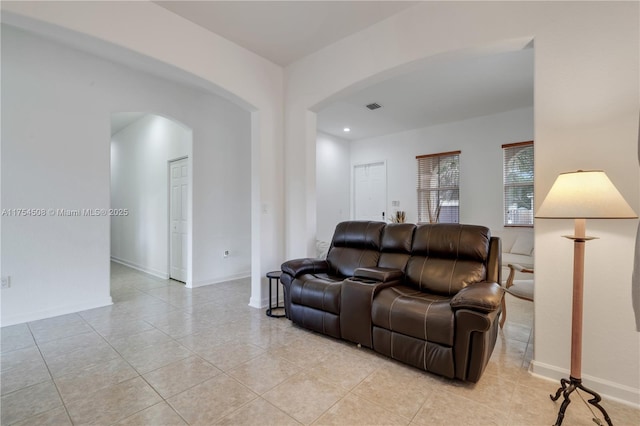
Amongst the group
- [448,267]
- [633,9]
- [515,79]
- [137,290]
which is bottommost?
[137,290]

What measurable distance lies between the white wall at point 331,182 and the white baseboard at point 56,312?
14.0 ft

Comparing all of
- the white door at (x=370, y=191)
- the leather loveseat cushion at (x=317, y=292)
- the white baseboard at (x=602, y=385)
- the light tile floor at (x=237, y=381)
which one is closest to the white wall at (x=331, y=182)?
the white door at (x=370, y=191)

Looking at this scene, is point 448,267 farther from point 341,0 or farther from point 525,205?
point 525,205

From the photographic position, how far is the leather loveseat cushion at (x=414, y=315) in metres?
2.00

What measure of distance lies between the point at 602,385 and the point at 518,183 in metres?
4.08

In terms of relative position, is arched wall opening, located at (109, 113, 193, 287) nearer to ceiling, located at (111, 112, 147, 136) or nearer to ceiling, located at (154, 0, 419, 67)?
ceiling, located at (111, 112, 147, 136)

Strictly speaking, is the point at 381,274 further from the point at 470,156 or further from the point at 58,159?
the point at 470,156

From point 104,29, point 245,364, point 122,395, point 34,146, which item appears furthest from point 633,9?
point 34,146

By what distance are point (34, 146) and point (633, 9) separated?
17.8 ft

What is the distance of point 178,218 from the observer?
500 centimetres

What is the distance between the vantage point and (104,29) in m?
2.36

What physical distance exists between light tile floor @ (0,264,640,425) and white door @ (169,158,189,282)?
5.94ft

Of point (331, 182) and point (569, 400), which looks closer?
point (569, 400)

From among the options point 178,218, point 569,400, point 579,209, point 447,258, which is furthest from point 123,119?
point 569,400
